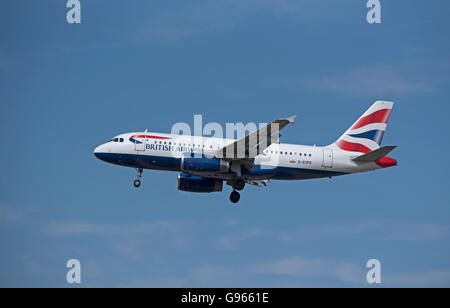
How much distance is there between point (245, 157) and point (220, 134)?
3.64 metres

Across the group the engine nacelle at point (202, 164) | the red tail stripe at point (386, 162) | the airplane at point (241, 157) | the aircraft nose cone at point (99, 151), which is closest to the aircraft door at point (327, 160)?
the airplane at point (241, 157)

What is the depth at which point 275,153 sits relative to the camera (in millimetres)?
63469

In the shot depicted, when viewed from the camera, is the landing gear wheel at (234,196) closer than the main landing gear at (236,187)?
No

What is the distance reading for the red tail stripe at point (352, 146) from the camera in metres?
65.2

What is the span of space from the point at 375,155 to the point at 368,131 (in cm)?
487

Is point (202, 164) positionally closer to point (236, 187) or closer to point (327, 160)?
point (236, 187)

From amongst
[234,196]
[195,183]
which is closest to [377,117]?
[234,196]

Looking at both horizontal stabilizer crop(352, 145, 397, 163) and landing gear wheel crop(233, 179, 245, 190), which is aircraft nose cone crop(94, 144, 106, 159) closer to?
landing gear wheel crop(233, 179, 245, 190)

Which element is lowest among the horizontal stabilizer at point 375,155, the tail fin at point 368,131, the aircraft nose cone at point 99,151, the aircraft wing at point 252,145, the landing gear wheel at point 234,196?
the landing gear wheel at point 234,196

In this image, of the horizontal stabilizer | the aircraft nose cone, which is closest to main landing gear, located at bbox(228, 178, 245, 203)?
the horizontal stabilizer

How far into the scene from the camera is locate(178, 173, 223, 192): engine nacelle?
6644cm

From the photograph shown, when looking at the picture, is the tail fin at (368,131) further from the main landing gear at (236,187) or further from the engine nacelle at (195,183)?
the engine nacelle at (195,183)

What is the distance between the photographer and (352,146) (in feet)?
214

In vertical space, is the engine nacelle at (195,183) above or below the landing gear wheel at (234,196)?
above
